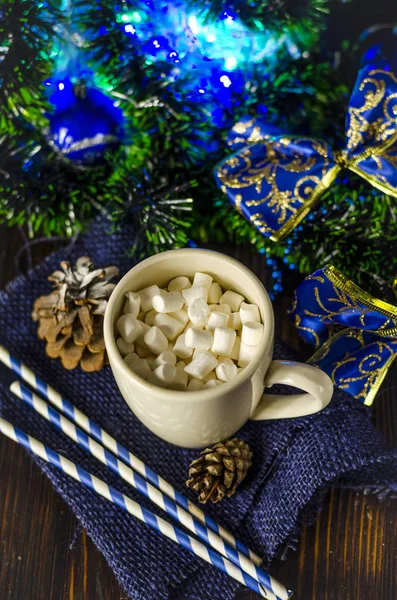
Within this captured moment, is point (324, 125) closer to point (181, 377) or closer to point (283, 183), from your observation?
point (283, 183)

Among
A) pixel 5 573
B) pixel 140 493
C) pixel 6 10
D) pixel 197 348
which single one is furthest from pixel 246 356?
pixel 6 10

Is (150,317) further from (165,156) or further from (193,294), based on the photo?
(165,156)

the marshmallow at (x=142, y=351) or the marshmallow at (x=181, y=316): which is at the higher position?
the marshmallow at (x=181, y=316)

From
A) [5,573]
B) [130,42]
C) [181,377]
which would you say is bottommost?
[5,573]

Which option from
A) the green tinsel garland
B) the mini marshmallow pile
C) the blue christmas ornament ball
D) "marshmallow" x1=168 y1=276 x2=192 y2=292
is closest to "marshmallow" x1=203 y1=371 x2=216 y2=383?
the mini marshmallow pile

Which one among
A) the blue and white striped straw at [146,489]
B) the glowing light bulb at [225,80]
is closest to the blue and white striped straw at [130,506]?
the blue and white striped straw at [146,489]

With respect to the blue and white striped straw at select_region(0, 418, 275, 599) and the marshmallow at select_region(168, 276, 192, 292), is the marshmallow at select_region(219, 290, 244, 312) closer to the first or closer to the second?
the marshmallow at select_region(168, 276, 192, 292)

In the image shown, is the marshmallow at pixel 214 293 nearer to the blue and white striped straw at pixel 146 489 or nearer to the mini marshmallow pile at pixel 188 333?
the mini marshmallow pile at pixel 188 333
